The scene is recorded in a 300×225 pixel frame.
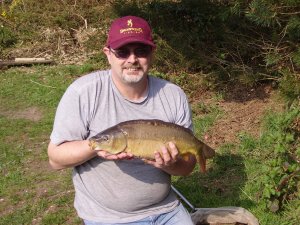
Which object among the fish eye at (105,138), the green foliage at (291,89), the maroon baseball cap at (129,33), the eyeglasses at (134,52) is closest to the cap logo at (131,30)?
the maroon baseball cap at (129,33)

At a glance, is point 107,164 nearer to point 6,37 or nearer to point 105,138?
point 105,138

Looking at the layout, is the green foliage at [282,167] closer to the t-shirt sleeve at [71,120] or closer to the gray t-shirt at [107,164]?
the gray t-shirt at [107,164]

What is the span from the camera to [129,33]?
118 inches

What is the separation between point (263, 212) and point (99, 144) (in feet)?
7.15

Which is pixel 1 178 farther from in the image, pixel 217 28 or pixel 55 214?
pixel 217 28

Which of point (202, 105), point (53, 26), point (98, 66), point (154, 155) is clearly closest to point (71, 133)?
point (154, 155)

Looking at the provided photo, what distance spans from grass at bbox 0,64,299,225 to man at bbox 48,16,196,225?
155 centimetres

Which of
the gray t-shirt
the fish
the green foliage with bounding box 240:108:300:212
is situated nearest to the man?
the gray t-shirt

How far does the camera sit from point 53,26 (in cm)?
1234

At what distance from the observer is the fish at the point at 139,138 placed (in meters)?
2.70

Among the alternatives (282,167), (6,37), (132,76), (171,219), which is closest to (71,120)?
(132,76)

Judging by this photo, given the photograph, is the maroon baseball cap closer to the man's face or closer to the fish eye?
the man's face

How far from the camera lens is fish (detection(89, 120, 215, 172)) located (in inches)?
106

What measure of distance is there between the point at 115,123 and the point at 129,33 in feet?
1.82
